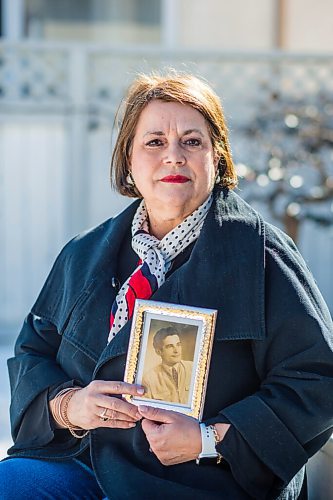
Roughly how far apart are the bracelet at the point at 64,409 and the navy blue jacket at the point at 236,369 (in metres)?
0.03

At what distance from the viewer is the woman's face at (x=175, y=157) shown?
2551 mm

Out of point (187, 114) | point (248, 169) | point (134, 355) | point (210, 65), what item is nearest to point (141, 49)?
point (210, 65)

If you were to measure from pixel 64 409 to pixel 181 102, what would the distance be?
88cm

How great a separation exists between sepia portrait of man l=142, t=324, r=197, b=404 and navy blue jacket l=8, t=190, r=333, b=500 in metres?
0.14

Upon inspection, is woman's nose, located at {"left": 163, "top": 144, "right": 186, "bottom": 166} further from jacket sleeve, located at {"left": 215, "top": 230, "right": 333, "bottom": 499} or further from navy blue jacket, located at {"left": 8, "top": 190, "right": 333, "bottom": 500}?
jacket sleeve, located at {"left": 215, "top": 230, "right": 333, "bottom": 499}

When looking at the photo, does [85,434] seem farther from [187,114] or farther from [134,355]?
[187,114]

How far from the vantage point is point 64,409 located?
2.51m

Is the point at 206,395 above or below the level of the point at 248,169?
below

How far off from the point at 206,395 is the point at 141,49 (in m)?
5.02

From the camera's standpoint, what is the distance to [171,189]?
101 inches

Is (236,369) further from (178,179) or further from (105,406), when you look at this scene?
(178,179)

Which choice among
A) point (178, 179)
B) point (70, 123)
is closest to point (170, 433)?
point (178, 179)

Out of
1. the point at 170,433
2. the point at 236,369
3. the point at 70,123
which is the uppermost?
the point at 70,123

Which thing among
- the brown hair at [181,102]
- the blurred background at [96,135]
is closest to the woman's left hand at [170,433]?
the brown hair at [181,102]
